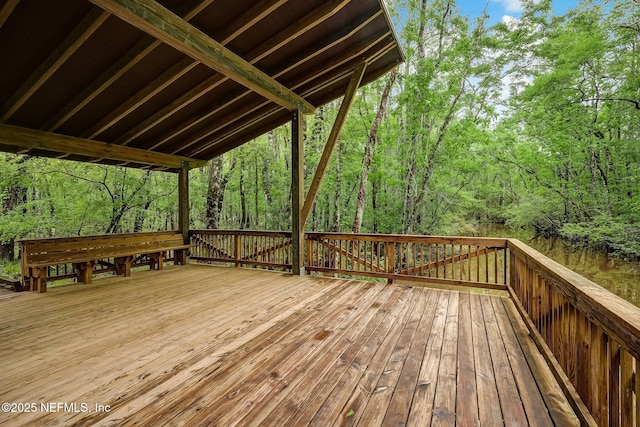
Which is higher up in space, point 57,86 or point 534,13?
point 534,13

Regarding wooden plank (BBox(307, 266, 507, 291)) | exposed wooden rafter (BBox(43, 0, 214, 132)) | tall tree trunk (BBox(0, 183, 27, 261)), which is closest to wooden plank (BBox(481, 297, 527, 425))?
wooden plank (BBox(307, 266, 507, 291))

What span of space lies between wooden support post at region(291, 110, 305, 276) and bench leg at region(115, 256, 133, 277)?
3367 millimetres

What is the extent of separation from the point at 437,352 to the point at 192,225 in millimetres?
13809

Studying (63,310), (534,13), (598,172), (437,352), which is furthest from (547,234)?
(63,310)

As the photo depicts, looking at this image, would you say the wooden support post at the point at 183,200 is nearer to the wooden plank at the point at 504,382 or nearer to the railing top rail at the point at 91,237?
the railing top rail at the point at 91,237

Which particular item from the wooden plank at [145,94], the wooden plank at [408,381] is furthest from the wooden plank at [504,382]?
the wooden plank at [145,94]

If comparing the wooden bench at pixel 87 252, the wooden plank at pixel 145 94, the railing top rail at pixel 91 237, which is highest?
the wooden plank at pixel 145 94

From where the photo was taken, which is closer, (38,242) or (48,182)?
(38,242)

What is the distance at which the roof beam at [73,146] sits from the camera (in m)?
4.12

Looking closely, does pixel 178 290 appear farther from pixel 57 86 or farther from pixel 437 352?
pixel 437 352

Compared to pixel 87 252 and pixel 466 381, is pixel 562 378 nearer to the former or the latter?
pixel 466 381

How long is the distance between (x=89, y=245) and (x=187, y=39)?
421 centimetres

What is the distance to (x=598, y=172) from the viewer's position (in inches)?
349

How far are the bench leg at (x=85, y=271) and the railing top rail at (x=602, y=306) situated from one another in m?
6.58
